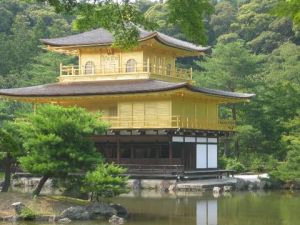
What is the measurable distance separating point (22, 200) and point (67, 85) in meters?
19.2

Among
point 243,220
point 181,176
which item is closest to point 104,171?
point 243,220

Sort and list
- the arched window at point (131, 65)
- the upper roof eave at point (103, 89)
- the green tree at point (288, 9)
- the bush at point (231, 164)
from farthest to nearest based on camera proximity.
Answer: the bush at point (231, 164), the arched window at point (131, 65), the upper roof eave at point (103, 89), the green tree at point (288, 9)

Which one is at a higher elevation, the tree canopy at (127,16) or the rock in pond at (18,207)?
the tree canopy at (127,16)

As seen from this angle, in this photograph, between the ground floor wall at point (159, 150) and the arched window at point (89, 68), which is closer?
the ground floor wall at point (159, 150)

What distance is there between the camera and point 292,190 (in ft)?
106

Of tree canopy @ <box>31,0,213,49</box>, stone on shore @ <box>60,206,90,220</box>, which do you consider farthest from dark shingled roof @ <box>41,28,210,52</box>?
tree canopy @ <box>31,0,213,49</box>

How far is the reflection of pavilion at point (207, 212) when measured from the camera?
18953 millimetres

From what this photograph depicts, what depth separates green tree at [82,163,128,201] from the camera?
19.1 m

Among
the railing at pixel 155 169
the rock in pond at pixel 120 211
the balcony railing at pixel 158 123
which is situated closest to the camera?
the rock in pond at pixel 120 211

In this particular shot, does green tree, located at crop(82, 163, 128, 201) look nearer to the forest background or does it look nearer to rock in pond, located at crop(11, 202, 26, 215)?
rock in pond, located at crop(11, 202, 26, 215)

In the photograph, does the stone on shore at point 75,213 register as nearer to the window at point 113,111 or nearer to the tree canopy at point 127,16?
the tree canopy at point 127,16

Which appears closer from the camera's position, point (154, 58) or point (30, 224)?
point (30, 224)

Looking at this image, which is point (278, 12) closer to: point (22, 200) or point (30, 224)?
point (30, 224)

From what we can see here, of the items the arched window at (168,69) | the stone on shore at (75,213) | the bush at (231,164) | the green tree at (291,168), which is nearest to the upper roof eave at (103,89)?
the arched window at (168,69)
